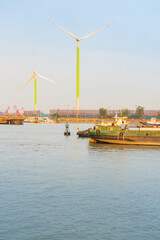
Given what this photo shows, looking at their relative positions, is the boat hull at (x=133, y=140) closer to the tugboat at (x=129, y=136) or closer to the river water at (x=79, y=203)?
the tugboat at (x=129, y=136)

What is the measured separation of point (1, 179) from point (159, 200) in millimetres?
16092

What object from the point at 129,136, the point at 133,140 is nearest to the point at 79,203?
the point at 129,136

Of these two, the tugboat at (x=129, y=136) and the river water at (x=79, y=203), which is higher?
the tugboat at (x=129, y=136)

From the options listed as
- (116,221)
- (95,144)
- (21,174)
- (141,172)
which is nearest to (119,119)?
(95,144)

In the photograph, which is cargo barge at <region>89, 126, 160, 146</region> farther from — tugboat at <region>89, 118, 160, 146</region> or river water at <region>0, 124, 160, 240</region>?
river water at <region>0, 124, 160, 240</region>

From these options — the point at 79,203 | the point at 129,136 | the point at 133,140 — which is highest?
the point at 129,136

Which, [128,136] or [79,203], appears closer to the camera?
[79,203]

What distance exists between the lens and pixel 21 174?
121 ft

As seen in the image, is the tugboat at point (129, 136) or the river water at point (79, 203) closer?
the river water at point (79, 203)

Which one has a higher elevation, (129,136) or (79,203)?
(129,136)

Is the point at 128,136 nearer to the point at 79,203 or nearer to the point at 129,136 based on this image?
the point at 129,136

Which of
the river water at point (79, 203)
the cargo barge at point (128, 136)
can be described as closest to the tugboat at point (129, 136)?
the cargo barge at point (128, 136)

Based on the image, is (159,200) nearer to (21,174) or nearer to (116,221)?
(116,221)

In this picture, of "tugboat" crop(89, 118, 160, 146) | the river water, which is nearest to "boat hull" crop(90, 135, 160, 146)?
"tugboat" crop(89, 118, 160, 146)
